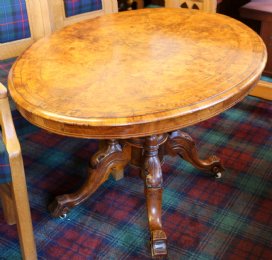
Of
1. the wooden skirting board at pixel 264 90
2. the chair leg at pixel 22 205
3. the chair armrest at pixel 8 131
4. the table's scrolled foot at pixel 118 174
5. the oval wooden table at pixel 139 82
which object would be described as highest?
the oval wooden table at pixel 139 82

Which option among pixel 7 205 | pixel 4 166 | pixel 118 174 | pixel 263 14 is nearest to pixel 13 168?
pixel 4 166

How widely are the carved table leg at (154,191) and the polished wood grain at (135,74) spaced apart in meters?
0.32

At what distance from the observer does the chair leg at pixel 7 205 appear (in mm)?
1450

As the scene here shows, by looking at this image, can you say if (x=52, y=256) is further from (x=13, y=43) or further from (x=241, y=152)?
(x=241, y=152)

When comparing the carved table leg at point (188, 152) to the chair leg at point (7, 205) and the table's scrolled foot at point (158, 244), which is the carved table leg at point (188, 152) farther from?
the chair leg at point (7, 205)

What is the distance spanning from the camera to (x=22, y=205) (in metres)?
1.30

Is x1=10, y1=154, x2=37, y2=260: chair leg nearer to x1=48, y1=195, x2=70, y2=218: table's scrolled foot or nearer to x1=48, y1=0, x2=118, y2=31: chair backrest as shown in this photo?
x1=48, y1=195, x2=70, y2=218: table's scrolled foot

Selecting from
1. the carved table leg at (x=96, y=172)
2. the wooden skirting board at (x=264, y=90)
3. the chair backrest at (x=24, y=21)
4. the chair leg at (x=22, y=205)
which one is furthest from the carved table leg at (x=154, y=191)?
the wooden skirting board at (x=264, y=90)

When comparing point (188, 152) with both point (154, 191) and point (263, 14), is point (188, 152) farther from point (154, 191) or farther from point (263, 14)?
point (263, 14)

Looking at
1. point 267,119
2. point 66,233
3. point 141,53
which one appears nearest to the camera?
point 141,53

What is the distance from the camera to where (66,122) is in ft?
3.44

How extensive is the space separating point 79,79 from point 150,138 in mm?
372

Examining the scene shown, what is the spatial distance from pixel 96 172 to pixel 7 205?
1.22 ft

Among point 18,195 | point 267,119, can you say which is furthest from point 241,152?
point 18,195
